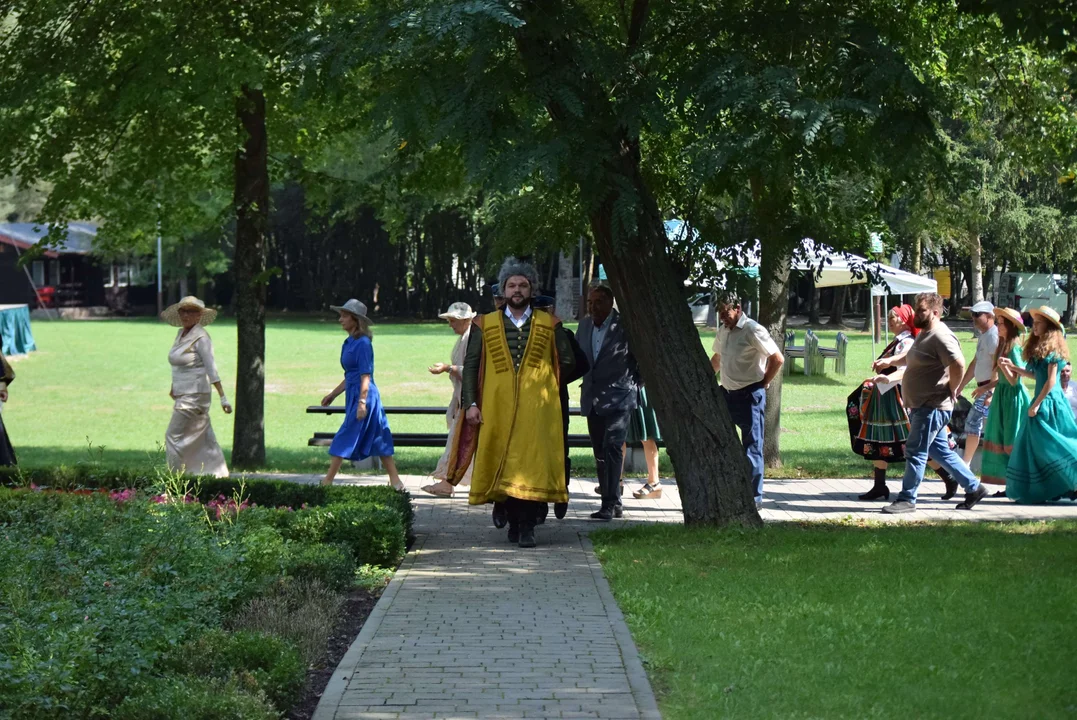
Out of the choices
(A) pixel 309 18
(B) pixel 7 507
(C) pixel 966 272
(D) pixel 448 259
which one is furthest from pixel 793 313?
(B) pixel 7 507

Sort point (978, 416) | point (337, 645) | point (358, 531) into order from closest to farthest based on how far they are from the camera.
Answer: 1. point (337, 645)
2. point (358, 531)
3. point (978, 416)

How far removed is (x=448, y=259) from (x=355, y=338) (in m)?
49.5

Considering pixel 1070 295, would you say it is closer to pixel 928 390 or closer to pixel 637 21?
pixel 928 390

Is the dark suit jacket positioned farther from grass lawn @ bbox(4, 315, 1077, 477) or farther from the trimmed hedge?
grass lawn @ bbox(4, 315, 1077, 477)

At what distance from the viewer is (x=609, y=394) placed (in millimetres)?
10875

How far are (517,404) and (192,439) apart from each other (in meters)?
4.07

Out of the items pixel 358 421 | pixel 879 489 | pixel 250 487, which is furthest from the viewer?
pixel 358 421

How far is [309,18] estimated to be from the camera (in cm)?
1285

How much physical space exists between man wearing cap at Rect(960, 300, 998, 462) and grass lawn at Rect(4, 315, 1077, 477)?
1.38 meters

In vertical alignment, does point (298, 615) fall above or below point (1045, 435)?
below

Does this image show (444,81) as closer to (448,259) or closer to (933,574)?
(933,574)

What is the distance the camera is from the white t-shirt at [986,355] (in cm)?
1279

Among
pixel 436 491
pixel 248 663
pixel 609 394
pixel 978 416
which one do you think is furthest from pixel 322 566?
pixel 978 416

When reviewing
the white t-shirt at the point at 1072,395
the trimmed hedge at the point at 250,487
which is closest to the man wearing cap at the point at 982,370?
the white t-shirt at the point at 1072,395
